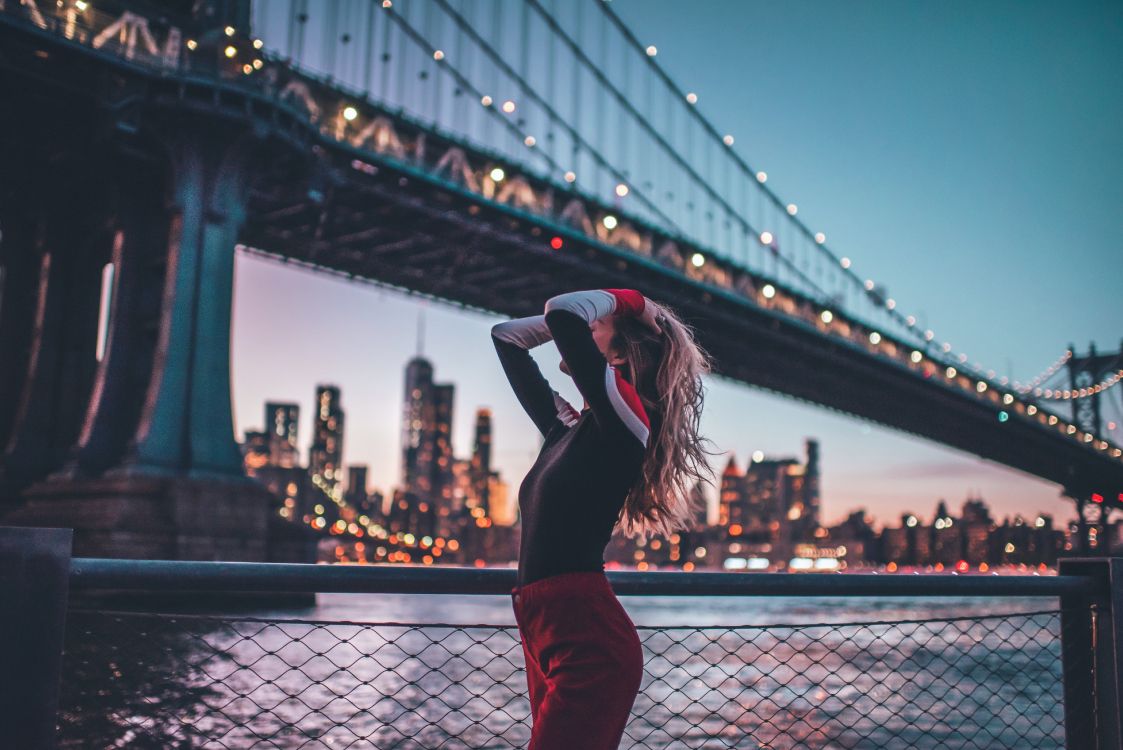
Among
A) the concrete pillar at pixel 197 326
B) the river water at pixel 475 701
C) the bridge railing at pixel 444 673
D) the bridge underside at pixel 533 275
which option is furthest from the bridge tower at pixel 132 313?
the river water at pixel 475 701

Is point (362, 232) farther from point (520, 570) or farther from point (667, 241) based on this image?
point (520, 570)

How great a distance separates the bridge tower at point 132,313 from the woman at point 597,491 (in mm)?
19291

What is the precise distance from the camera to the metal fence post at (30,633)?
2160 mm

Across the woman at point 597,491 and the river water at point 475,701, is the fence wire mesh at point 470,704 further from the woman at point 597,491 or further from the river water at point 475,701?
the woman at point 597,491

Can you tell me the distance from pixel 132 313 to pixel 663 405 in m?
24.8

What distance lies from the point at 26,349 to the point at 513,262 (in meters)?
15.1

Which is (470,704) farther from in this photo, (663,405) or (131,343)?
(131,343)

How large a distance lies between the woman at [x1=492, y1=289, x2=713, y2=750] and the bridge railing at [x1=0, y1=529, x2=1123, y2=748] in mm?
410

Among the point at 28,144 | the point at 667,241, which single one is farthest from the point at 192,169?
the point at 667,241

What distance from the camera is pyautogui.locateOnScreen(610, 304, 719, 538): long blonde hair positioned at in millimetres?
2291

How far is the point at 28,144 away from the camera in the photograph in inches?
1025

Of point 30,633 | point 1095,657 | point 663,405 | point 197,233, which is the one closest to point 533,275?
point 197,233

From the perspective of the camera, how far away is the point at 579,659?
2037mm

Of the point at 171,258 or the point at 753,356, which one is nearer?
the point at 171,258
